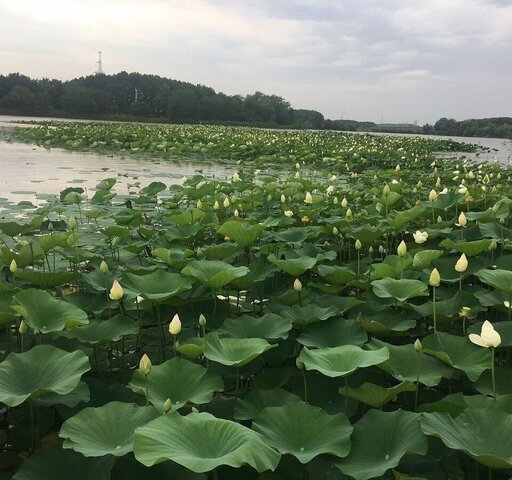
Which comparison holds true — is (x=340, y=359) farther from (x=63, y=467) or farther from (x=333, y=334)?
(x=63, y=467)

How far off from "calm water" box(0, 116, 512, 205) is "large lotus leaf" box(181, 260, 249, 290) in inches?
122

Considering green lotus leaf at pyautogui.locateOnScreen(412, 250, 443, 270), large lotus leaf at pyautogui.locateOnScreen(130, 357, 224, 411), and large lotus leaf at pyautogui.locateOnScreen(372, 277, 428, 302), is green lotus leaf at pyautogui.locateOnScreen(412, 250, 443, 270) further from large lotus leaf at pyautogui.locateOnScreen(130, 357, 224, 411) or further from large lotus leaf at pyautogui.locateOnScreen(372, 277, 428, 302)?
large lotus leaf at pyautogui.locateOnScreen(130, 357, 224, 411)

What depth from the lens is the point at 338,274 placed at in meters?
2.12

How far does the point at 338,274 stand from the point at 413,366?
620mm

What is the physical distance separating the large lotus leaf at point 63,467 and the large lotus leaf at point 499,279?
51.7 inches

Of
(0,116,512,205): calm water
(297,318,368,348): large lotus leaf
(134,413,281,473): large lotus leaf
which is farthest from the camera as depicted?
(0,116,512,205): calm water

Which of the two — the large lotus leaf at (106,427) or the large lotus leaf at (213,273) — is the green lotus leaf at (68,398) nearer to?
the large lotus leaf at (106,427)

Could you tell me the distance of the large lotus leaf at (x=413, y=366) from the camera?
4.87 feet

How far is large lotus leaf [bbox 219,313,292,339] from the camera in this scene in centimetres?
169

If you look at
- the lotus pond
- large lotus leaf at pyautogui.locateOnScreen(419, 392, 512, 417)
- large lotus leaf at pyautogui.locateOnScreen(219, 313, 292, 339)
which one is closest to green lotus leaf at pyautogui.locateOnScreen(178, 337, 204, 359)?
the lotus pond

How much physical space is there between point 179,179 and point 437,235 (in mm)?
4759

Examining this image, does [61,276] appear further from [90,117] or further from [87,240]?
[90,117]

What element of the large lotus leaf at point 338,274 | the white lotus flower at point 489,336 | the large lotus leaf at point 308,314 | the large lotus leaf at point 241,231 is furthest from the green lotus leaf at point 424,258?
the white lotus flower at point 489,336

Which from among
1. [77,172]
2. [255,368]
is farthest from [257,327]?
[77,172]
